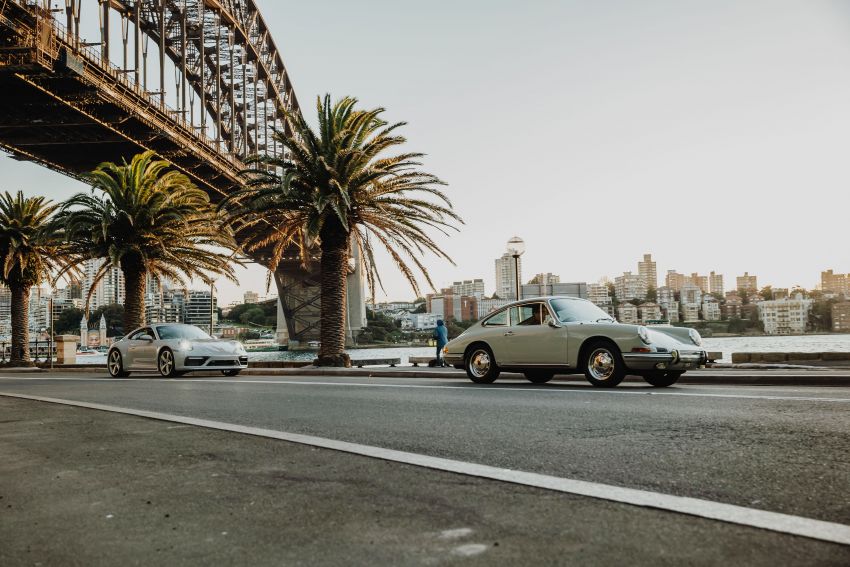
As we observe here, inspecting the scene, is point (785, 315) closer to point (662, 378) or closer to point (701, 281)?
point (701, 281)

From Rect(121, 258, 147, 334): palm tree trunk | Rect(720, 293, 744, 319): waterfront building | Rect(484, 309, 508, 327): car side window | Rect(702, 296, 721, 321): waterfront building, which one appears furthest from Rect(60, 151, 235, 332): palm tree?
Rect(720, 293, 744, 319): waterfront building

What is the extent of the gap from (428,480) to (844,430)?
3.43m

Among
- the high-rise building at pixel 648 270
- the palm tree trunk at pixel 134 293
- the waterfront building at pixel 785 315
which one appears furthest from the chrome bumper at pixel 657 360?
the high-rise building at pixel 648 270

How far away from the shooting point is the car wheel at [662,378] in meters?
10.6

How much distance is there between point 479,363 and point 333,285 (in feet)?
35.0

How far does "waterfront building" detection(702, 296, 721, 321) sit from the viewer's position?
339 ft

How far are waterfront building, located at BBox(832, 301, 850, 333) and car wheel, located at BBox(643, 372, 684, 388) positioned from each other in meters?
109

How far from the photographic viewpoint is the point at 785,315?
10925cm

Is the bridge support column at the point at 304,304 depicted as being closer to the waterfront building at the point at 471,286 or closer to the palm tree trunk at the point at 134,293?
the palm tree trunk at the point at 134,293

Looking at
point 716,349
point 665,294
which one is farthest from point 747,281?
point 716,349

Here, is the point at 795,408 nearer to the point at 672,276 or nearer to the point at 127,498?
the point at 127,498

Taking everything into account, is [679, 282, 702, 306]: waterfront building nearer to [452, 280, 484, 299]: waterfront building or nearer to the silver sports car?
[452, 280, 484, 299]: waterfront building

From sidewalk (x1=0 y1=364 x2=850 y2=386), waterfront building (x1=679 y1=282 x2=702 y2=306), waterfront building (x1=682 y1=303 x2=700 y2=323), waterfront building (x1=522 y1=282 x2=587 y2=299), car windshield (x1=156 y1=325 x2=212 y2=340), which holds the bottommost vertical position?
sidewalk (x1=0 y1=364 x2=850 y2=386)

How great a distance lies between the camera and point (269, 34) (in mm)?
68125
